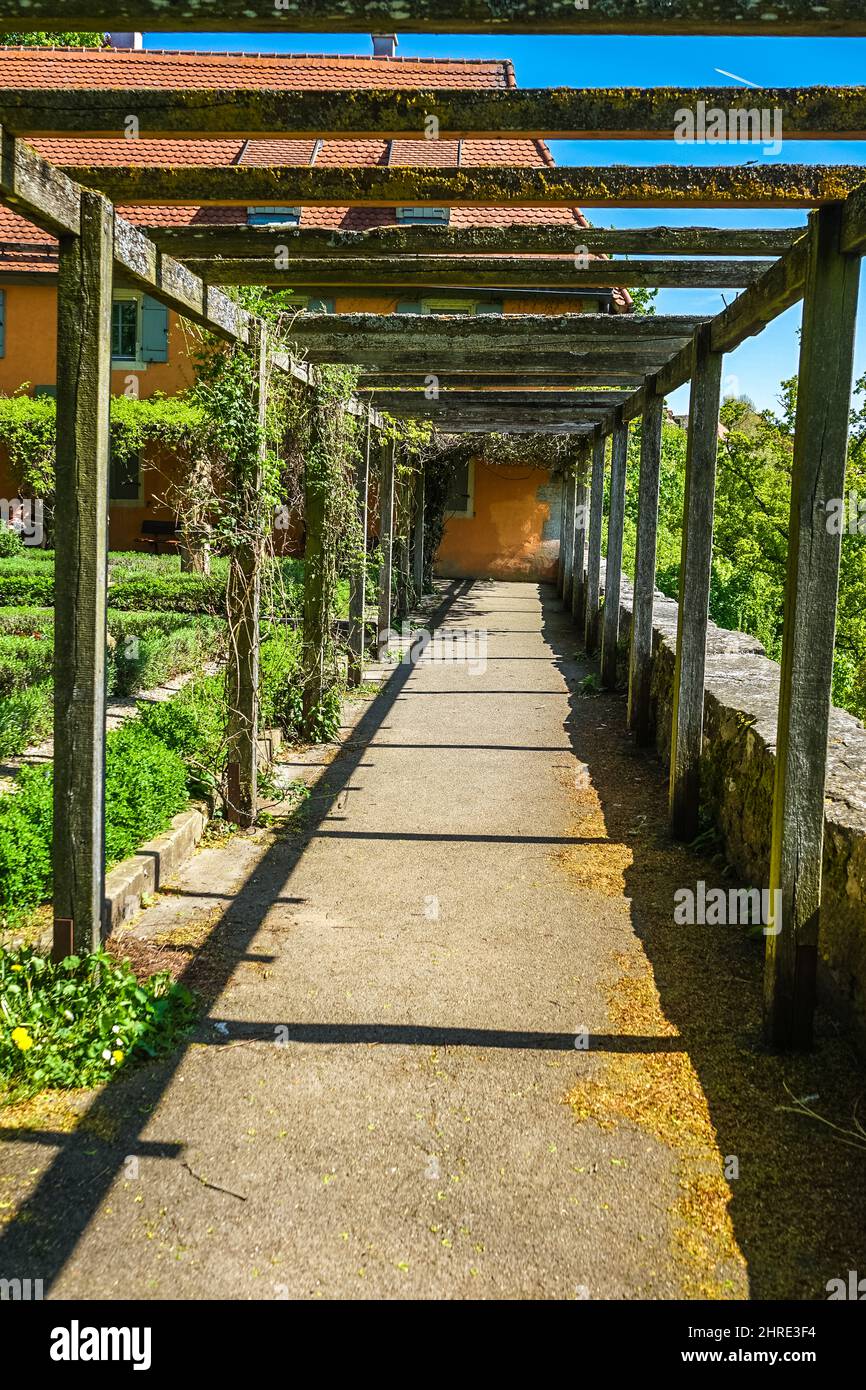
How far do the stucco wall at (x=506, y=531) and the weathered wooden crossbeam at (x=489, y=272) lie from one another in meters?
17.2

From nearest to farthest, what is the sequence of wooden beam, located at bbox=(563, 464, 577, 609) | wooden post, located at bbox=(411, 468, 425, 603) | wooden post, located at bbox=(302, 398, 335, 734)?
wooden post, located at bbox=(302, 398, 335, 734), wooden post, located at bbox=(411, 468, 425, 603), wooden beam, located at bbox=(563, 464, 577, 609)

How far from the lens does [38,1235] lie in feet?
8.64

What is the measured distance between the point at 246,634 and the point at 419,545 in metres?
12.2

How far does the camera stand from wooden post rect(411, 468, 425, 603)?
57.7 feet

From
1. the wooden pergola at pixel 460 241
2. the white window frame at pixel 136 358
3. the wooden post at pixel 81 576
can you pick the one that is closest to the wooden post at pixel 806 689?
the wooden pergola at pixel 460 241

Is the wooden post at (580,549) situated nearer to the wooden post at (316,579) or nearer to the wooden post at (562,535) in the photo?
the wooden post at (562,535)

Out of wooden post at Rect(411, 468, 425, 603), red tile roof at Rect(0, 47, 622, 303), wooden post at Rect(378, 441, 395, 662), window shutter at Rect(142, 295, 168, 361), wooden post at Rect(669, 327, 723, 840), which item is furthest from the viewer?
window shutter at Rect(142, 295, 168, 361)

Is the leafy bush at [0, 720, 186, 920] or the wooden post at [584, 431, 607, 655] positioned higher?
the wooden post at [584, 431, 607, 655]

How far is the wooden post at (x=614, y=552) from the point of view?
406 inches

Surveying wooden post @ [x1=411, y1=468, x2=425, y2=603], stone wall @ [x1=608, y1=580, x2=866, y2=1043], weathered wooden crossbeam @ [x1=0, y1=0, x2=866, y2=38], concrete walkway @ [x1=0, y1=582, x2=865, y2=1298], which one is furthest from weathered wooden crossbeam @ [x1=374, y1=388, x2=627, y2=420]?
weathered wooden crossbeam @ [x1=0, y1=0, x2=866, y2=38]

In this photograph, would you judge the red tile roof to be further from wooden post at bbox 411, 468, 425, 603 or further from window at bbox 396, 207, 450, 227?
wooden post at bbox 411, 468, 425, 603

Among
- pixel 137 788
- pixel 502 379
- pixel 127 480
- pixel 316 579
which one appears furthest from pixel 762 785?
pixel 127 480

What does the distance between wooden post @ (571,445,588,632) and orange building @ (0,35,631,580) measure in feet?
10.6

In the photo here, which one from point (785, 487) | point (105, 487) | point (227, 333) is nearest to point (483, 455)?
point (785, 487)
